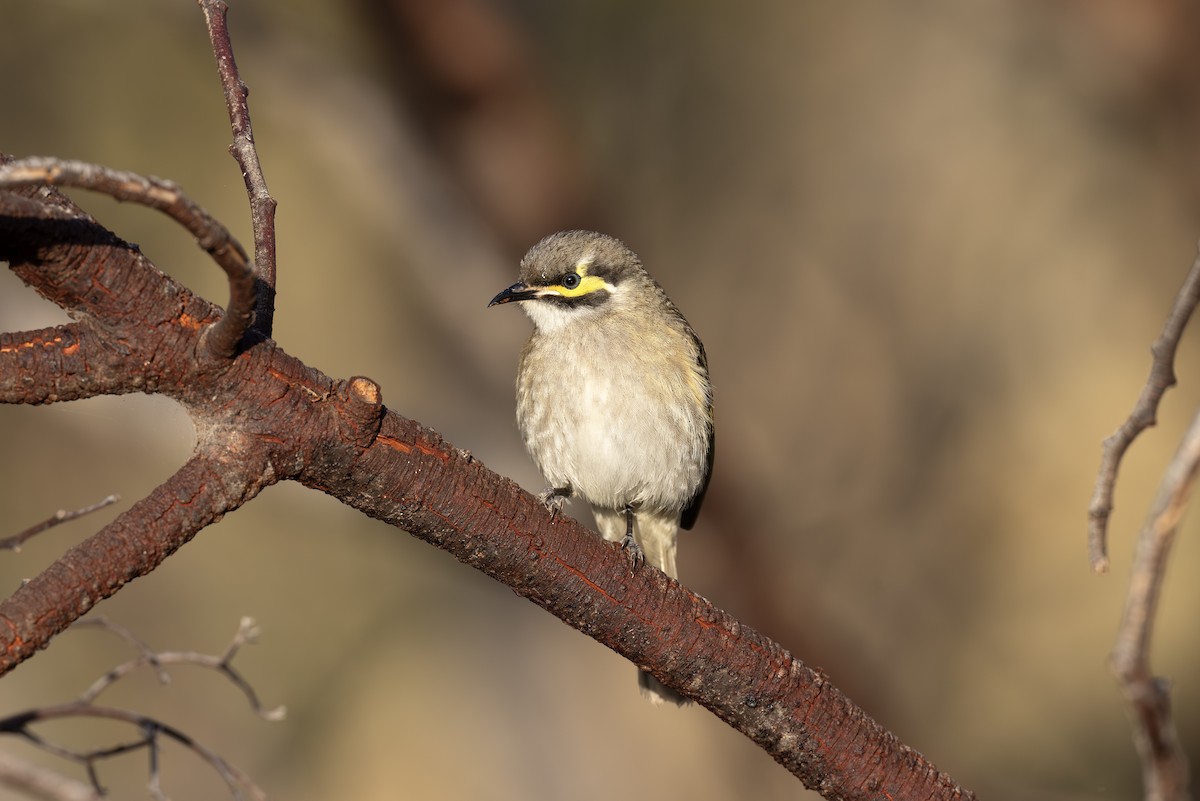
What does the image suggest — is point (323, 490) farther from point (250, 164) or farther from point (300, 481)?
point (250, 164)

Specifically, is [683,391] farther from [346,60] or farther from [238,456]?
[346,60]

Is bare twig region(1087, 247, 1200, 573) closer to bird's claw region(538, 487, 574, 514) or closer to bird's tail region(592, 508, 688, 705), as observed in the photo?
bird's claw region(538, 487, 574, 514)

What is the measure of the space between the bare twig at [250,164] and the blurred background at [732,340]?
5789 mm

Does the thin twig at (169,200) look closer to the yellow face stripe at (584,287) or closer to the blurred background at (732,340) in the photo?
the yellow face stripe at (584,287)

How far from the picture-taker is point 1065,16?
350 inches

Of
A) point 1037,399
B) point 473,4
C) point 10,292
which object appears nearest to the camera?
point 10,292

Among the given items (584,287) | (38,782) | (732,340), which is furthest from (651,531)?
(732,340)

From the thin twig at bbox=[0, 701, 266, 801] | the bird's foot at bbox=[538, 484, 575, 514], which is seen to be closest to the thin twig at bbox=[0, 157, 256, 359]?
the thin twig at bbox=[0, 701, 266, 801]

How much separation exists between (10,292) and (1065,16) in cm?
714

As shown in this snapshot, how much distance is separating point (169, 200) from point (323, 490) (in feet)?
3.36

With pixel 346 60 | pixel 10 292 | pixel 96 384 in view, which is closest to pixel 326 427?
pixel 96 384

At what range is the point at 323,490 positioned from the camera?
274cm

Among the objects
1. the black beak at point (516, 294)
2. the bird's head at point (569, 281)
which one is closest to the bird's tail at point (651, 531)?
the bird's head at point (569, 281)

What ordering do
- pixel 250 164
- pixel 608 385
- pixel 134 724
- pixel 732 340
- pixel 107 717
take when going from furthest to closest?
pixel 732 340, pixel 608 385, pixel 250 164, pixel 134 724, pixel 107 717
